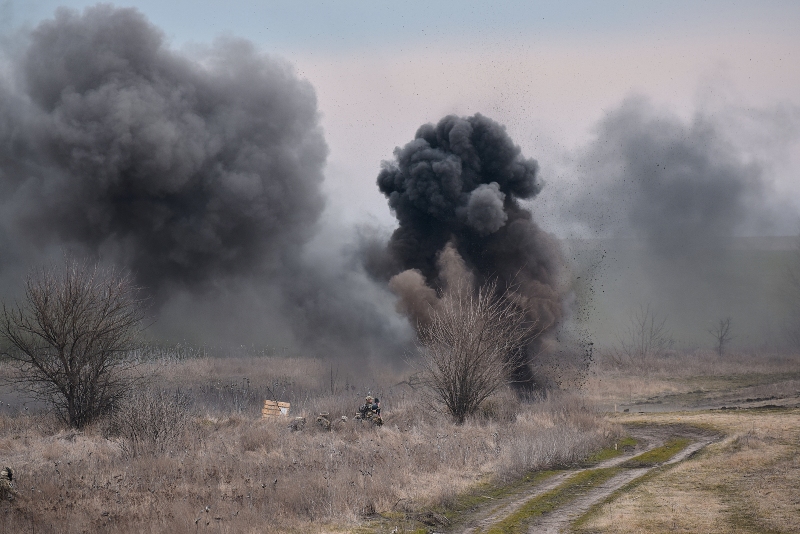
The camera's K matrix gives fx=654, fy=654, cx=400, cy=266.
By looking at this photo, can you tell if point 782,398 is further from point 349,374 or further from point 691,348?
point 691,348

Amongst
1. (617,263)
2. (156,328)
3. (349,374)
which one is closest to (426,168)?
(349,374)

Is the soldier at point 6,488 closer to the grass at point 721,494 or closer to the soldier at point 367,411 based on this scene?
the grass at point 721,494

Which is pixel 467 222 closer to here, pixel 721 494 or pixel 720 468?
pixel 720 468

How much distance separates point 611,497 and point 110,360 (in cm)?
1614

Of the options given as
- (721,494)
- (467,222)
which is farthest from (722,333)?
(721,494)

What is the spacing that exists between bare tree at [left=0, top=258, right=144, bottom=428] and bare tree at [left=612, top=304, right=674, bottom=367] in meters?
35.6

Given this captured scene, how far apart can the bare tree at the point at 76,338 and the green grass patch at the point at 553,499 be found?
14183 millimetres

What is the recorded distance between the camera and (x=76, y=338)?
20.4 meters

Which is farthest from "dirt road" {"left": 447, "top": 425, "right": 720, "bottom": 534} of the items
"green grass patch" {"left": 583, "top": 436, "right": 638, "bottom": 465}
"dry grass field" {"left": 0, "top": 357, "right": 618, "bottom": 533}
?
"dry grass field" {"left": 0, "top": 357, "right": 618, "bottom": 533}

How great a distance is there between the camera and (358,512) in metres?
11.5

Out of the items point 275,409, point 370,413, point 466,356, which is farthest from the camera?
point 275,409

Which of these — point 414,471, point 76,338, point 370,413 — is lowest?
point 414,471

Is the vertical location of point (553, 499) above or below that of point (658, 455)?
above

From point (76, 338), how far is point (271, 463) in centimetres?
898
